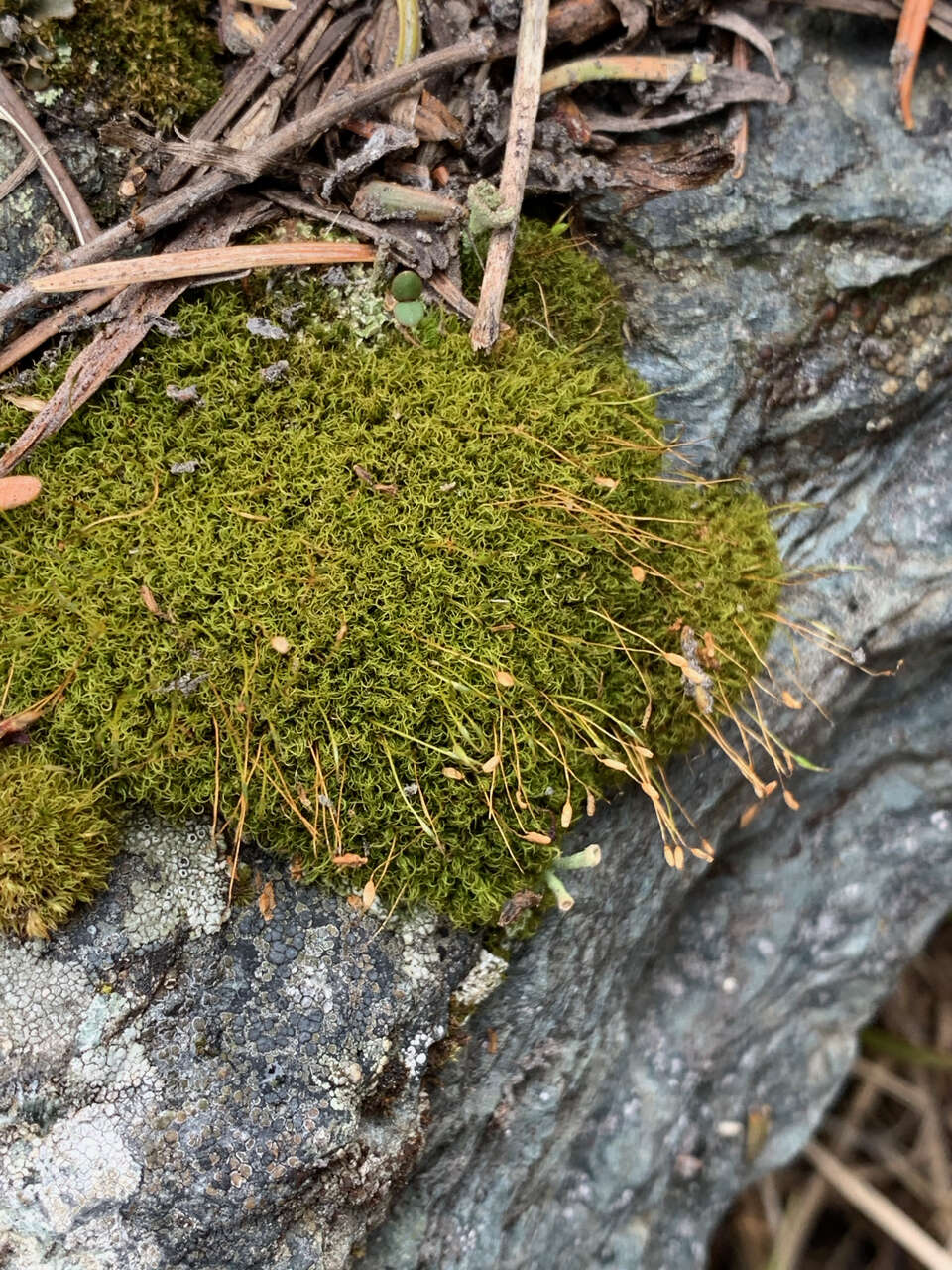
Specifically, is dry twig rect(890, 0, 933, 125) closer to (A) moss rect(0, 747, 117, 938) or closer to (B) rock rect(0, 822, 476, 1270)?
(B) rock rect(0, 822, 476, 1270)

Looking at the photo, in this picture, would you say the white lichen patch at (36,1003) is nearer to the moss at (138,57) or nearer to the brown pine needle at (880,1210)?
the moss at (138,57)

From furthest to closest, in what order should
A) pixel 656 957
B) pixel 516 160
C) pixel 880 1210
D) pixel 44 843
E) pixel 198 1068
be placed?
pixel 880 1210, pixel 656 957, pixel 516 160, pixel 198 1068, pixel 44 843

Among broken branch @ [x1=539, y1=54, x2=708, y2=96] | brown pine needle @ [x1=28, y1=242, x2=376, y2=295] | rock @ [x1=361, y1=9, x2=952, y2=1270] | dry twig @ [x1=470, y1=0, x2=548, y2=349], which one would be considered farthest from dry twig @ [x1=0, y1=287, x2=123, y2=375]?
rock @ [x1=361, y1=9, x2=952, y2=1270]

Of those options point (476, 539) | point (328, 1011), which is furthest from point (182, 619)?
point (328, 1011)

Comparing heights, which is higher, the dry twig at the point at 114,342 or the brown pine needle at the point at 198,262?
the brown pine needle at the point at 198,262

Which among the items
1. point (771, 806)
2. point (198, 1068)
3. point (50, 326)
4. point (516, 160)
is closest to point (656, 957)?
point (771, 806)

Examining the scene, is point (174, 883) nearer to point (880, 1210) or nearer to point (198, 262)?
point (198, 262)

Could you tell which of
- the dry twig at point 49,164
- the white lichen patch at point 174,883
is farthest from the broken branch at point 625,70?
the white lichen patch at point 174,883
